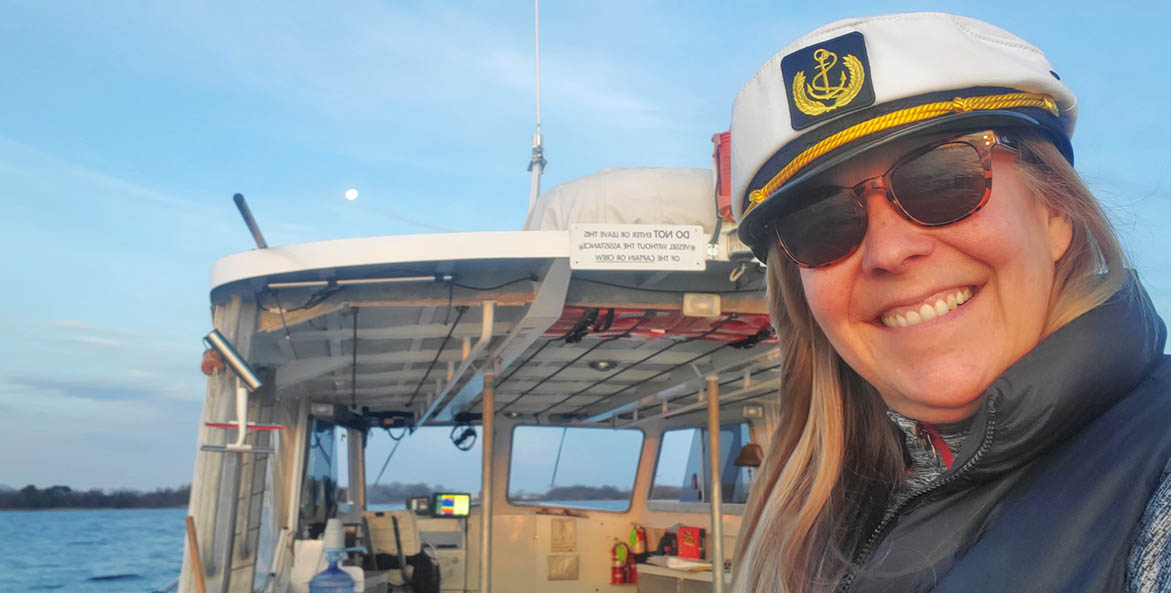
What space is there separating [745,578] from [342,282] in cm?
353

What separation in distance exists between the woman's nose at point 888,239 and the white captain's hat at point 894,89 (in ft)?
0.24

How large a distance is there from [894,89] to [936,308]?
24 centimetres

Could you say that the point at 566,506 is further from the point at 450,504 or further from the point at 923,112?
the point at 923,112

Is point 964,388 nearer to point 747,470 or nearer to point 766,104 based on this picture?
point 766,104

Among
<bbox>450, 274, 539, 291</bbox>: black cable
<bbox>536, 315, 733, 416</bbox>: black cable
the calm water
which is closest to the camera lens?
<bbox>450, 274, 539, 291</bbox>: black cable

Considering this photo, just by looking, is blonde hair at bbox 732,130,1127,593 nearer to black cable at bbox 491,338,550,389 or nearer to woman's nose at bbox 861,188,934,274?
woman's nose at bbox 861,188,934,274

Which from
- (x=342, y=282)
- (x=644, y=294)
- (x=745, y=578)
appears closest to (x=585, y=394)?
(x=644, y=294)

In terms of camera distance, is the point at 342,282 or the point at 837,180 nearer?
the point at 837,180

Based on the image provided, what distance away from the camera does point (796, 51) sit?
3.22 ft

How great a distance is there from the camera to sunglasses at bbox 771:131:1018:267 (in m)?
0.84

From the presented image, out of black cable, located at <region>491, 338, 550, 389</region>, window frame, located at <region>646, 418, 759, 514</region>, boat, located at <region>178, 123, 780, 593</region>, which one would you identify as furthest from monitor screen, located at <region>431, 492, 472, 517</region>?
window frame, located at <region>646, 418, 759, 514</region>

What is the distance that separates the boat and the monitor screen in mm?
26

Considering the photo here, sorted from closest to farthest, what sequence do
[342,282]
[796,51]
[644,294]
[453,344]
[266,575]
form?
1. [796,51]
2. [342,282]
3. [644,294]
4. [266,575]
5. [453,344]

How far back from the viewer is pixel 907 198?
0.88m
